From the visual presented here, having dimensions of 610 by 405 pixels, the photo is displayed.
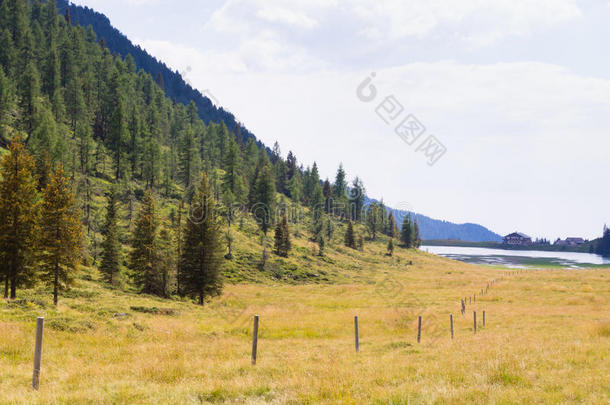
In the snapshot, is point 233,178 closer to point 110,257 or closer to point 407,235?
point 110,257

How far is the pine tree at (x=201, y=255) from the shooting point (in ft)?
120

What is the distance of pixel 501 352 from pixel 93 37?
543 feet

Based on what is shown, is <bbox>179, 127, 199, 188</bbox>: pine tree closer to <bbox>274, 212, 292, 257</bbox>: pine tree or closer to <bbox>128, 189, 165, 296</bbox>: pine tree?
<bbox>274, 212, 292, 257</bbox>: pine tree

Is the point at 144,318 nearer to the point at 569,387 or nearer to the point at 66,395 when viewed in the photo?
the point at 66,395

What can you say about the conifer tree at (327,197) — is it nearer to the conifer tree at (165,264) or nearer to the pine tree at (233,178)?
the pine tree at (233,178)

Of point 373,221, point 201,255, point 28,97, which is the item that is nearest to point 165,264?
point 201,255

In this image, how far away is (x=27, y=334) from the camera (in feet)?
45.7

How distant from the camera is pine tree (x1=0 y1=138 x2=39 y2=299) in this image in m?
24.1

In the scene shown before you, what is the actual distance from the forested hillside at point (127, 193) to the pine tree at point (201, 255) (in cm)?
11

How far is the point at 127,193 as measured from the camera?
6831 cm

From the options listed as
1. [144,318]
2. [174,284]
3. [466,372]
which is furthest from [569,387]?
[174,284]

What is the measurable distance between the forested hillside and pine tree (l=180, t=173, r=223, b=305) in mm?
113

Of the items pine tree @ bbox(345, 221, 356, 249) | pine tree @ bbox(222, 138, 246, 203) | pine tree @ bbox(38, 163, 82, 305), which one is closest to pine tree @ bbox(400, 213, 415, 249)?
pine tree @ bbox(345, 221, 356, 249)

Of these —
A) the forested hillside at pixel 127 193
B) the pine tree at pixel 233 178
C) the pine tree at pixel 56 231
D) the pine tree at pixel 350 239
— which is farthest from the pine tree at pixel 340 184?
the pine tree at pixel 56 231
